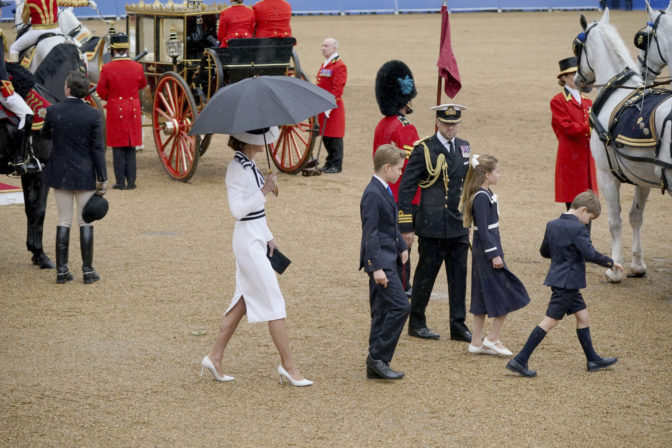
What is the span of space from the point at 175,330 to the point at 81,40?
797 centimetres

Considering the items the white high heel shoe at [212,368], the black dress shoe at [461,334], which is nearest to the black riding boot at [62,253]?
the white high heel shoe at [212,368]

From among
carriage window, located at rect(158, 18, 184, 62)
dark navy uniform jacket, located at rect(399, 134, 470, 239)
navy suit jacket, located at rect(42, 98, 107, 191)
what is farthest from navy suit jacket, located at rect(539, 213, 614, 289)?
carriage window, located at rect(158, 18, 184, 62)

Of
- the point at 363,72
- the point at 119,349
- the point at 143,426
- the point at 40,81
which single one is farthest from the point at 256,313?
the point at 363,72

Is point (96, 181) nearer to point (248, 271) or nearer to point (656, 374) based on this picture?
point (248, 271)

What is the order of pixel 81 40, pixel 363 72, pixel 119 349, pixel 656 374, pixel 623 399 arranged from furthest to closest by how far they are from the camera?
pixel 363 72 → pixel 81 40 → pixel 119 349 → pixel 656 374 → pixel 623 399

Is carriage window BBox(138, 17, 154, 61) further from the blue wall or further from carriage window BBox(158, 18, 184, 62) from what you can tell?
the blue wall

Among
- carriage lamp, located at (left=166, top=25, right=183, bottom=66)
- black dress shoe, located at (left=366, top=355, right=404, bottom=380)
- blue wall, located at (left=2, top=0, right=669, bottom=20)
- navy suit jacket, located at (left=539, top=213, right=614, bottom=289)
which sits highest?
blue wall, located at (left=2, top=0, right=669, bottom=20)

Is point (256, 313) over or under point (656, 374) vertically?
over

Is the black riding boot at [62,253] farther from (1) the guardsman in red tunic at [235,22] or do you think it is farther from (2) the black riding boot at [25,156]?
(1) the guardsman in red tunic at [235,22]

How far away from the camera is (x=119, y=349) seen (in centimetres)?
592

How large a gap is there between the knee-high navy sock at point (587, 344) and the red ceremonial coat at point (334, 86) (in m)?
6.44

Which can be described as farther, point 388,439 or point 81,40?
point 81,40

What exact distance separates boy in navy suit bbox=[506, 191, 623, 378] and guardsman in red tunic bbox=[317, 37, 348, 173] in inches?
243

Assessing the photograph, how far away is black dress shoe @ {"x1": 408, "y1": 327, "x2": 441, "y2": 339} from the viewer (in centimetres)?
615
